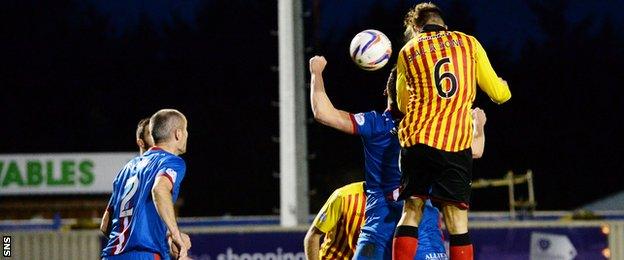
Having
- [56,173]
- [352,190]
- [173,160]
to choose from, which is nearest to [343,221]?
[352,190]

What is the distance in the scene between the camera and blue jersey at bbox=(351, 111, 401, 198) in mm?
7531

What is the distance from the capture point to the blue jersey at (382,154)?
7.53 metres

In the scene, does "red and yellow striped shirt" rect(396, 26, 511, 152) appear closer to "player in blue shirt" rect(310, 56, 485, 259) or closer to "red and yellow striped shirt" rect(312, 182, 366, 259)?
"player in blue shirt" rect(310, 56, 485, 259)

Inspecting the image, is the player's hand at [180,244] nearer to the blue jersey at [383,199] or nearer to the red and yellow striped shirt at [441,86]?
the blue jersey at [383,199]

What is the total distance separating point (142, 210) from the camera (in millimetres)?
7277

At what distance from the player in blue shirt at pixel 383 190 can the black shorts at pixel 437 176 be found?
52 centimetres

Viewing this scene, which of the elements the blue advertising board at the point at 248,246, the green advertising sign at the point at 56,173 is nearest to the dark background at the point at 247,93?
the green advertising sign at the point at 56,173

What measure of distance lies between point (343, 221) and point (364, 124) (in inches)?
28.7

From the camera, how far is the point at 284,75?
611 inches

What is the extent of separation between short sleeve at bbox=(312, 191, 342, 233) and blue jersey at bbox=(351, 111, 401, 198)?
28 cm

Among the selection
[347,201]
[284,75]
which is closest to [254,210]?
[284,75]

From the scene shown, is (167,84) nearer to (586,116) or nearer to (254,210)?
(254,210)

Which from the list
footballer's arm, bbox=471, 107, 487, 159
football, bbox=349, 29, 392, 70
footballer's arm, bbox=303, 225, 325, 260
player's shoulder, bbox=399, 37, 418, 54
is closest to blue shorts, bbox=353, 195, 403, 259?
footballer's arm, bbox=303, 225, 325, 260

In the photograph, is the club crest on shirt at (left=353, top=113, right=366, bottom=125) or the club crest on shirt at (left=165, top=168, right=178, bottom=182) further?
the club crest on shirt at (left=353, top=113, right=366, bottom=125)
